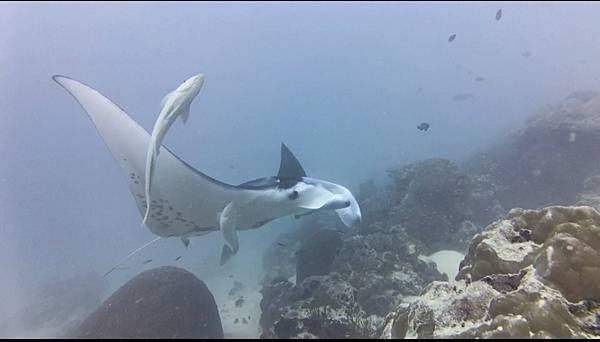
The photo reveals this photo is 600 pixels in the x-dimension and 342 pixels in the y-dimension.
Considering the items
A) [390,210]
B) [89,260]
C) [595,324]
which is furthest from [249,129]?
[595,324]

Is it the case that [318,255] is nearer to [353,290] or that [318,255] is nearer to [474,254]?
[353,290]

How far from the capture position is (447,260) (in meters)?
8.88

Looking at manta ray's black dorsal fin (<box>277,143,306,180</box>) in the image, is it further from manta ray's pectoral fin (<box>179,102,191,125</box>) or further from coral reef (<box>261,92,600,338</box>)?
coral reef (<box>261,92,600,338</box>)

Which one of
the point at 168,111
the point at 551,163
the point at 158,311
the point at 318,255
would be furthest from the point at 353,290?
the point at 551,163

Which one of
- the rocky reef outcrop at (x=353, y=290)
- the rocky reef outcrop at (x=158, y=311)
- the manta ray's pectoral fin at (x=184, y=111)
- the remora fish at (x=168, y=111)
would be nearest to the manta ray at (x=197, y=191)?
the manta ray's pectoral fin at (x=184, y=111)

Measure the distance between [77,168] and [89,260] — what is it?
100812 millimetres

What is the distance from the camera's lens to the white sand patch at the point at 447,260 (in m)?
8.35

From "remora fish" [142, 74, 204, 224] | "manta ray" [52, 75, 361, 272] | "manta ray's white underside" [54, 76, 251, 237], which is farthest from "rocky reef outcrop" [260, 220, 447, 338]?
"remora fish" [142, 74, 204, 224]

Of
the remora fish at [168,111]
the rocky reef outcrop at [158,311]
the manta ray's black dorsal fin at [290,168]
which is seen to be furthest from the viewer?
the rocky reef outcrop at [158,311]

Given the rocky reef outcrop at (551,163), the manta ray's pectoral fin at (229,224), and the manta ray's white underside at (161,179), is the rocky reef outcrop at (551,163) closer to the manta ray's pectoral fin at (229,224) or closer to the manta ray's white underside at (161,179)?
the manta ray's pectoral fin at (229,224)

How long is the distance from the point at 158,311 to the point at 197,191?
2.77 m

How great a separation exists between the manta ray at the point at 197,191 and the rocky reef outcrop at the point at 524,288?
1803 millimetres

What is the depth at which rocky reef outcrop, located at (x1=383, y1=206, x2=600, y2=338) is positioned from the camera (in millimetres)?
2330

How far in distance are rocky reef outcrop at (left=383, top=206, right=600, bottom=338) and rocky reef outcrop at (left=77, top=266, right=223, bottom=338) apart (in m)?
3.93
